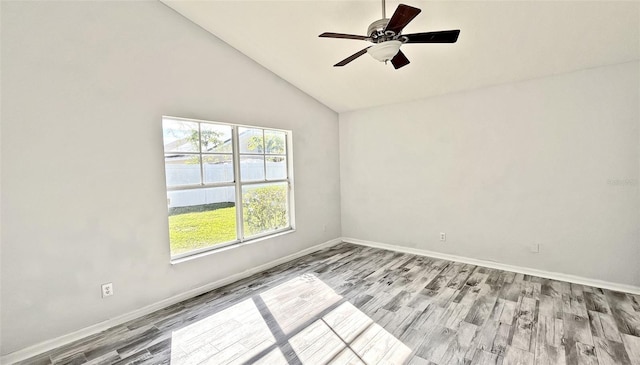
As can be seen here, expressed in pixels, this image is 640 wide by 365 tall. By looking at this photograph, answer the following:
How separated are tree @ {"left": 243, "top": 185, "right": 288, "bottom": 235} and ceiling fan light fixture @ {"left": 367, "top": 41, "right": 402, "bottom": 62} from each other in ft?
8.34

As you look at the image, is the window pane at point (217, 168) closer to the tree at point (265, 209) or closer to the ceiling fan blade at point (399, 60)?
the tree at point (265, 209)

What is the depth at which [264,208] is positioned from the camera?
13.4ft

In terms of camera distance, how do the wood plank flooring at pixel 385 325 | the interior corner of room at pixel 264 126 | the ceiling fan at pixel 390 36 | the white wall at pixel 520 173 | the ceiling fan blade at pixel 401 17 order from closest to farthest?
the ceiling fan blade at pixel 401 17 → the ceiling fan at pixel 390 36 → the wood plank flooring at pixel 385 325 → the interior corner of room at pixel 264 126 → the white wall at pixel 520 173

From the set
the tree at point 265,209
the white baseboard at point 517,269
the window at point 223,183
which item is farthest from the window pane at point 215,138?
the white baseboard at point 517,269

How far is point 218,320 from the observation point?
2.62m

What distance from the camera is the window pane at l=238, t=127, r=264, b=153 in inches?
147

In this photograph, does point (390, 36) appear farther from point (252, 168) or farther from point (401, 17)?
point (252, 168)

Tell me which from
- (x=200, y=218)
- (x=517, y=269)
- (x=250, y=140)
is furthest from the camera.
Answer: (x=250, y=140)

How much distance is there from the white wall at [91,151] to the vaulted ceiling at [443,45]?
0.63 metres

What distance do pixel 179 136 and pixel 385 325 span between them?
295 centimetres

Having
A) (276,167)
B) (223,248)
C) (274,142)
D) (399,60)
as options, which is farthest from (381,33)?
(223,248)

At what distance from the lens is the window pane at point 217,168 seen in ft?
11.1

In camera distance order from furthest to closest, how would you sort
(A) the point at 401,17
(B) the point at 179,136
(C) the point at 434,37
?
(B) the point at 179,136, (C) the point at 434,37, (A) the point at 401,17

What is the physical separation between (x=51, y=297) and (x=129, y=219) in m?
0.82
